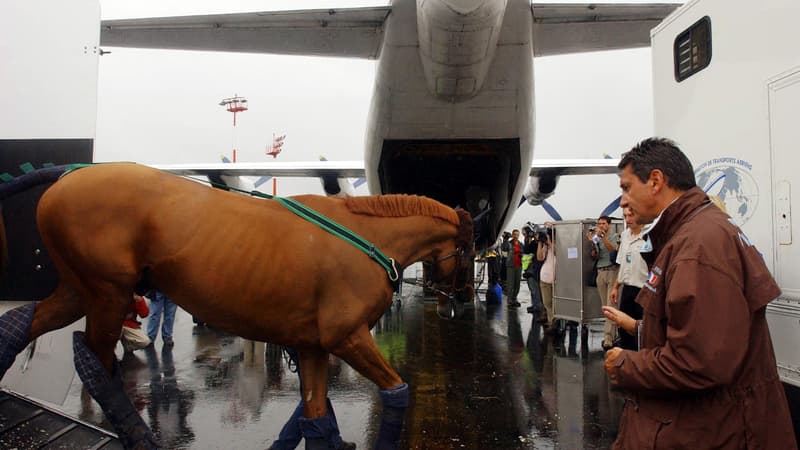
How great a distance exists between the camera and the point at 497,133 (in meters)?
6.15

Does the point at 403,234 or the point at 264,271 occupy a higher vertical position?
the point at 403,234

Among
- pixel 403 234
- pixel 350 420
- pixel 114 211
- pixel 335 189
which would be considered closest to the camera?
pixel 114 211

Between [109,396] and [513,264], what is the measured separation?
9591mm

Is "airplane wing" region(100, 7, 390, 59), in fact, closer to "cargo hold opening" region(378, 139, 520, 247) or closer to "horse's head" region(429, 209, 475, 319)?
"cargo hold opening" region(378, 139, 520, 247)

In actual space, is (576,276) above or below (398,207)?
below

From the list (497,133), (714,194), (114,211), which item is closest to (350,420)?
(114,211)

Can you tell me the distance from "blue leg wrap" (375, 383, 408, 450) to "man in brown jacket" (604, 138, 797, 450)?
4.37 feet

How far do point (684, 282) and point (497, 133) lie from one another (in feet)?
16.3

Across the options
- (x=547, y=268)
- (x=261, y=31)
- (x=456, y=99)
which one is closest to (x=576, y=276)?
(x=547, y=268)

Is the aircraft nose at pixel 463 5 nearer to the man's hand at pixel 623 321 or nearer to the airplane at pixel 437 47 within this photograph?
the airplane at pixel 437 47

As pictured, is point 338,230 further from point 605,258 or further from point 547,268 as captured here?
point 547,268

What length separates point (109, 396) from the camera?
273 cm

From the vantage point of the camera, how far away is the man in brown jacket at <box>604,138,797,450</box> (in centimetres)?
134

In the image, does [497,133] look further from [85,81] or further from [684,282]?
[684,282]
